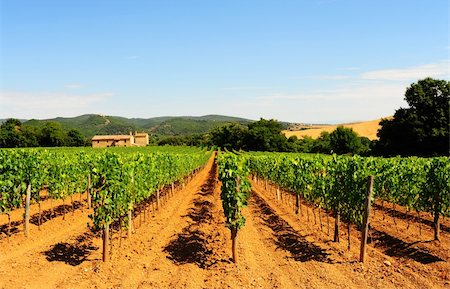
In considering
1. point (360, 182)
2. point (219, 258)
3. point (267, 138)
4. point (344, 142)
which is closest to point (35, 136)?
point (267, 138)

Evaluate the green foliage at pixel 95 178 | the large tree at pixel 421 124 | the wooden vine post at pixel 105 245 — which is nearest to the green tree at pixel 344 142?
the large tree at pixel 421 124

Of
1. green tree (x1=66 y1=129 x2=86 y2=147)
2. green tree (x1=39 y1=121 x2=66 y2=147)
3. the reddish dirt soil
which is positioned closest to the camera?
the reddish dirt soil

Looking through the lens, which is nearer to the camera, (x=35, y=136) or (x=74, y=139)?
(x=35, y=136)

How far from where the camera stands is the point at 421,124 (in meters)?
45.9

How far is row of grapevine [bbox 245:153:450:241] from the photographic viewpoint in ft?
40.7

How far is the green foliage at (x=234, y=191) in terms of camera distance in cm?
1083

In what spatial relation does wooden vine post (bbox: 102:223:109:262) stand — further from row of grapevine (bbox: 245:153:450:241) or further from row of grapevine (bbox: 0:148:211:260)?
row of grapevine (bbox: 245:153:450:241)

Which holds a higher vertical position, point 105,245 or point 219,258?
point 105,245

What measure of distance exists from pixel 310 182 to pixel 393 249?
220 inches

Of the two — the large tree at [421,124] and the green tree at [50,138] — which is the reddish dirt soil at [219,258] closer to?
the large tree at [421,124]

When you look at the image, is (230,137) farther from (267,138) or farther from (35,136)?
(35,136)

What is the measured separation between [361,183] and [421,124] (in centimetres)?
3993

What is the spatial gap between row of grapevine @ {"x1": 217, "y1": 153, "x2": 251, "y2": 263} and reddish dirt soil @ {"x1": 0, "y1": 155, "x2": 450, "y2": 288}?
3.80 feet

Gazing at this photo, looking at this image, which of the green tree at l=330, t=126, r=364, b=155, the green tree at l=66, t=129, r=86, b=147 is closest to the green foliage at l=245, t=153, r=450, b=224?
the green tree at l=330, t=126, r=364, b=155
